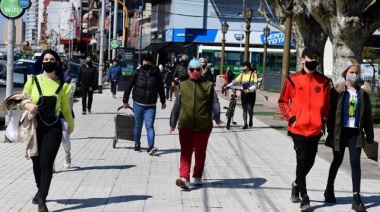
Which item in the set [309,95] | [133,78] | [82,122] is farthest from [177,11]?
[309,95]

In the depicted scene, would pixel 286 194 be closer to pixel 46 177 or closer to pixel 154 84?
pixel 46 177

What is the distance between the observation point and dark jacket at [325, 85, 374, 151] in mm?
8250

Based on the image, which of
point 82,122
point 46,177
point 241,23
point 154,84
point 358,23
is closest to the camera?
point 46,177

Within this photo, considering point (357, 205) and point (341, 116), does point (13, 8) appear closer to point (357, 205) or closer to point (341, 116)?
point (341, 116)

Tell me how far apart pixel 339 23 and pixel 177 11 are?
54417 mm

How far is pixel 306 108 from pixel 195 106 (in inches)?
68.6

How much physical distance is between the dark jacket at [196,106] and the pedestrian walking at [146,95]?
303 centimetres

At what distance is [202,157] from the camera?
31.1 feet

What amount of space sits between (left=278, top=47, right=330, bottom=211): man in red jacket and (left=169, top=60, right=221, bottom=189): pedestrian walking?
4.55ft

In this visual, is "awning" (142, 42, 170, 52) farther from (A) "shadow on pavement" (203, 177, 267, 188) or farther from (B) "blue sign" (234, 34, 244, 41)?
(A) "shadow on pavement" (203, 177, 267, 188)

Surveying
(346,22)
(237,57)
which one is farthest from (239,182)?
(237,57)

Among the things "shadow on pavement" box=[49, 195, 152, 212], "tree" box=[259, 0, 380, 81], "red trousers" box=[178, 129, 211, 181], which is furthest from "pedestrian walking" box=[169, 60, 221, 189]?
"tree" box=[259, 0, 380, 81]

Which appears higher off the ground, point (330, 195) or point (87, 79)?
point (87, 79)

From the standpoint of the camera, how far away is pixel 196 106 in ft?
30.5
